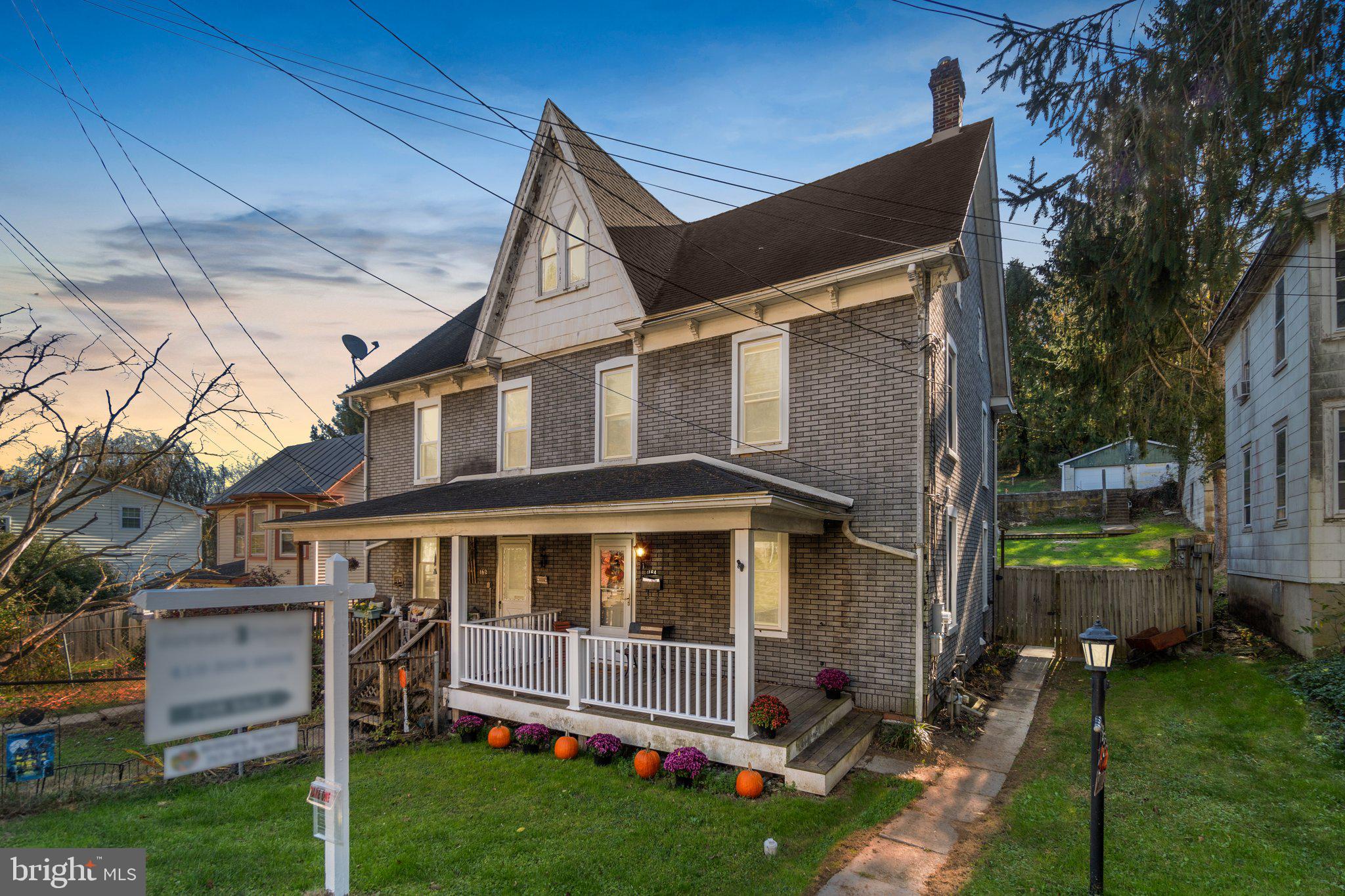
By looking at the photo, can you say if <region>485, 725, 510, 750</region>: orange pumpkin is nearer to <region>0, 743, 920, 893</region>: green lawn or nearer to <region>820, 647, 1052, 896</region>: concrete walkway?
<region>0, 743, 920, 893</region>: green lawn

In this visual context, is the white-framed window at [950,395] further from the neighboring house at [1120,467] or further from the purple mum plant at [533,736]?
the neighboring house at [1120,467]

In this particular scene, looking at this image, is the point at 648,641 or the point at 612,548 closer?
the point at 648,641

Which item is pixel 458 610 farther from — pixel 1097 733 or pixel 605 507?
pixel 1097 733

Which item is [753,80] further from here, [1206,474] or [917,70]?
[1206,474]

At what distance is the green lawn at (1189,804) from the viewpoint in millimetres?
5141

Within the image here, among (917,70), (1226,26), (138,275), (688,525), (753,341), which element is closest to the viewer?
(1226,26)

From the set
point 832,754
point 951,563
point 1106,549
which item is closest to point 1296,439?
point 951,563

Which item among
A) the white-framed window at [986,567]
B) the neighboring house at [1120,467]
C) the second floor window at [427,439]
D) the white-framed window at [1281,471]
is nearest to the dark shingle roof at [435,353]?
the second floor window at [427,439]

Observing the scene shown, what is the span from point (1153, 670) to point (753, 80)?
11.4 metres

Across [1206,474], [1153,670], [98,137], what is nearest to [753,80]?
[98,137]

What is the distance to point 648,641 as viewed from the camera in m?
8.27

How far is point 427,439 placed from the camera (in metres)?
15.0

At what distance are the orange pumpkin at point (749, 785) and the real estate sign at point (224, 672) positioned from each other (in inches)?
181

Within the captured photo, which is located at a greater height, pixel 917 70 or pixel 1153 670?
pixel 917 70
